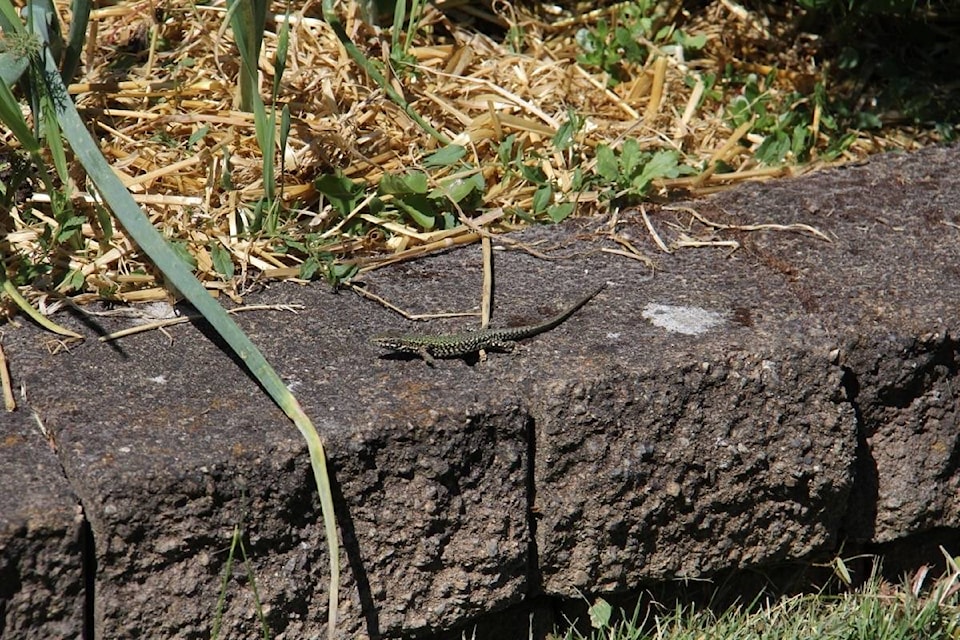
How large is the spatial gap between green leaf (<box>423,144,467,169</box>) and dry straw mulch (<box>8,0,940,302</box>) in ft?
0.22

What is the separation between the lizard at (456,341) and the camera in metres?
2.59

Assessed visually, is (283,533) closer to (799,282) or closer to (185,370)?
(185,370)

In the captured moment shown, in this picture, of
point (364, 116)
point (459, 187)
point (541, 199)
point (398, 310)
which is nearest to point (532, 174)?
point (541, 199)

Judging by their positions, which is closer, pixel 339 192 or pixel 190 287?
pixel 190 287

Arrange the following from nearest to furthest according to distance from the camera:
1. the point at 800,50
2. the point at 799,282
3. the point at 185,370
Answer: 1. the point at 185,370
2. the point at 799,282
3. the point at 800,50

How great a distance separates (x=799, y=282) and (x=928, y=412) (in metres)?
0.42

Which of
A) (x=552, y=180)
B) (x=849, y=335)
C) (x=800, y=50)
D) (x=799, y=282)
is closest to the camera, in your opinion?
(x=849, y=335)

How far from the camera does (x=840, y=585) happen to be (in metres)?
3.04

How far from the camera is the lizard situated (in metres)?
2.59

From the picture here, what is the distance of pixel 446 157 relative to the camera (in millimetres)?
3225

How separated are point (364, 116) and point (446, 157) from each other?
0.95ft

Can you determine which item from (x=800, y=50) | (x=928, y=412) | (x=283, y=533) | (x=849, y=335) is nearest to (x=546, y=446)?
Answer: (x=283, y=533)

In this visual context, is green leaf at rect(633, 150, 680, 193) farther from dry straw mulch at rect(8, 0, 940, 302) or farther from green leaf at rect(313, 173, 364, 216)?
green leaf at rect(313, 173, 364, 216)

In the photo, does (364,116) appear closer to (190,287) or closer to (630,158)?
(630,158)
